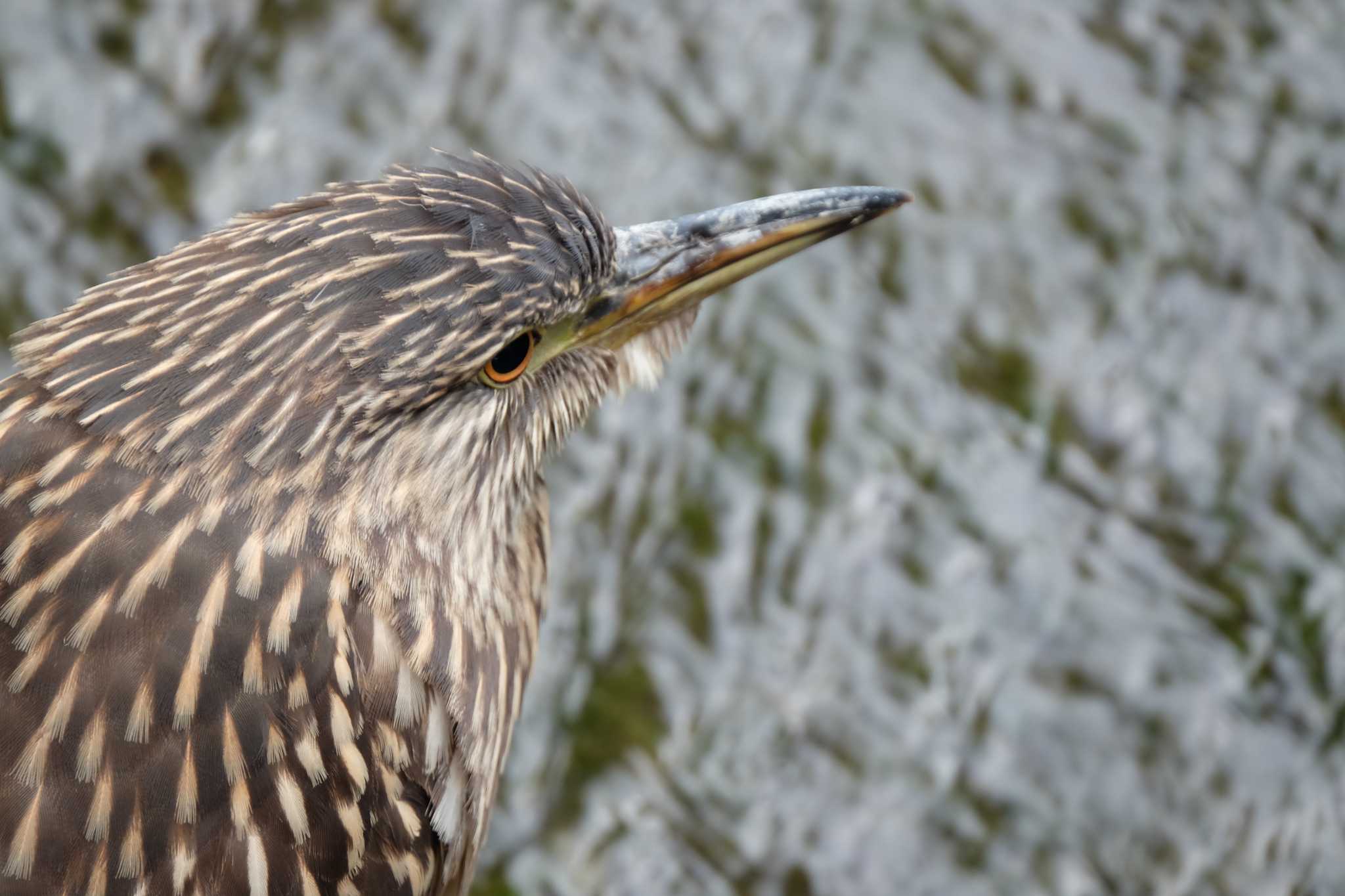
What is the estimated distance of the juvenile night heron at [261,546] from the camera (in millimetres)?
2170

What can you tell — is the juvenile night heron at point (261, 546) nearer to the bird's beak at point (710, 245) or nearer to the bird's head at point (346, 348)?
the bird's head at point (346, 348)

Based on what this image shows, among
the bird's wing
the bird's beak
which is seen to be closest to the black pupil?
the bird's beak

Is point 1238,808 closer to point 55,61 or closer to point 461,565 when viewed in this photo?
point 461,565

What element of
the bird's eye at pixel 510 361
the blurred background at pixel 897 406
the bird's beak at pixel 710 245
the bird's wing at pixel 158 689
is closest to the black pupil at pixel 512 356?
the bird's eye at pixel 510 361

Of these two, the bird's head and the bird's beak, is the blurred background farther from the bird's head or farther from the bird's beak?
the bird's head

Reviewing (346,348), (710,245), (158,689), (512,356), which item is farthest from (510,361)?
(158,689)

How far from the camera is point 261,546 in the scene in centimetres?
226

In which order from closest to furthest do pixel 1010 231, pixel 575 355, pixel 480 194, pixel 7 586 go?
1. pixel 7 586
2. pixel 480 194
3. pixel 575 355
4. pixel 1010 231

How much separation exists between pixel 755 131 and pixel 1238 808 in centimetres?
237

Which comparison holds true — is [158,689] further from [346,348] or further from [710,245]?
[710,245]

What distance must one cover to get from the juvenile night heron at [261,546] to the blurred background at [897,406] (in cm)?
142

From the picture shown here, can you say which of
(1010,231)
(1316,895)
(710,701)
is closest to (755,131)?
(1010,231)

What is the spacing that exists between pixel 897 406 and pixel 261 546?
7.58 feet

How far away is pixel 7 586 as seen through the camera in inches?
88.1
